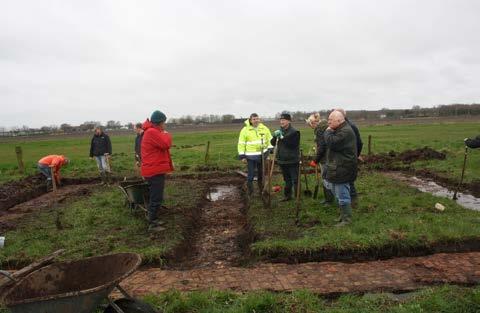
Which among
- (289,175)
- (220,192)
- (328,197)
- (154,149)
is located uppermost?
(154,149)

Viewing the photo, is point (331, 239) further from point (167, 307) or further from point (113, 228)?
point (113, 228)

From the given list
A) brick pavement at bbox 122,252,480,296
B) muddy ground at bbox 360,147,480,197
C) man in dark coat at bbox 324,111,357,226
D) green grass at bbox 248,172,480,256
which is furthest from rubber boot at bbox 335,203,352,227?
muddy ground at bbox 360,147,480,197

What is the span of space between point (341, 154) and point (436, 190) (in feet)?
18.9

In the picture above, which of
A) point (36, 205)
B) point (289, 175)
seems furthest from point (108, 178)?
point (289, 175)

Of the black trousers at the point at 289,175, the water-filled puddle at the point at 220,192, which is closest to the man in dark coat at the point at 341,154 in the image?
the black trousers at the point at 289,175

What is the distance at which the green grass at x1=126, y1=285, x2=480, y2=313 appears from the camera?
4516 millimetres

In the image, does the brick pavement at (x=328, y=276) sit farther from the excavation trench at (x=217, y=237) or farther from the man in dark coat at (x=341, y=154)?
the man in dark coat at (x=341, y=154)

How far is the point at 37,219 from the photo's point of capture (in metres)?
9.53

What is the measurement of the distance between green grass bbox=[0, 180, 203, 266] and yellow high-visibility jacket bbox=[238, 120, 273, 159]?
6.40ft

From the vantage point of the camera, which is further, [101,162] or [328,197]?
[101,162]

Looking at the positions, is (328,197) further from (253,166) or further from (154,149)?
(154,149)

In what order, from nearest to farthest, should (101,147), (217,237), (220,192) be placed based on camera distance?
1. (217,237)
2. (220,192)
3. (101,147)

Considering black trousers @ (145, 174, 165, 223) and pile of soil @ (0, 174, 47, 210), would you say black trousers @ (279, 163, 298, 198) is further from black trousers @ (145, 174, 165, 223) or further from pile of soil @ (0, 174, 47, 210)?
pile of soil @ (0, 174, 47, 210)

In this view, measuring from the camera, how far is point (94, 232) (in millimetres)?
8148
